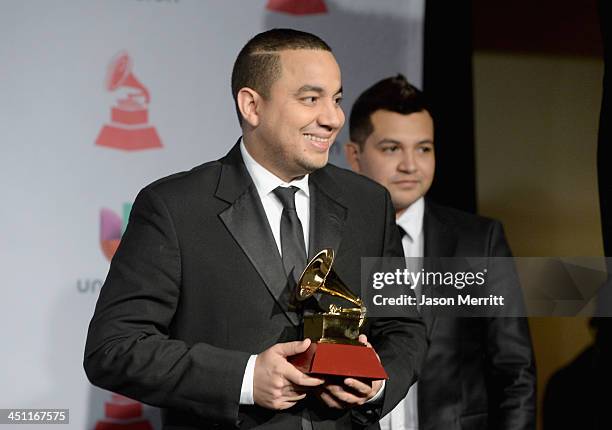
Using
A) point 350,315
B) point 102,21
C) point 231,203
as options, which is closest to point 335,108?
point 231,203

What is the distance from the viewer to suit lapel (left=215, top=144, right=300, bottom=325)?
2293 millimetres

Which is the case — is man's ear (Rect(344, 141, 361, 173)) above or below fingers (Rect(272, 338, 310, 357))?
above

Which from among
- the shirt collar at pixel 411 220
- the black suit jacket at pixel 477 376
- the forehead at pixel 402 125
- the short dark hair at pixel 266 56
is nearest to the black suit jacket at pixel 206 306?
the short dark hair at pixel 266 56

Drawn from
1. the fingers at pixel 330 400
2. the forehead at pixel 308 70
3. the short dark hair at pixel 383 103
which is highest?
the short dark hair at pixel 383 103

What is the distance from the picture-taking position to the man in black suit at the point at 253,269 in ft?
7.07

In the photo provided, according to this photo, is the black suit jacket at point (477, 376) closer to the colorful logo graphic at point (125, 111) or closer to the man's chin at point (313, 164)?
the man's chin at point (313, 164)

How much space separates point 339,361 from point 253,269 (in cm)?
35

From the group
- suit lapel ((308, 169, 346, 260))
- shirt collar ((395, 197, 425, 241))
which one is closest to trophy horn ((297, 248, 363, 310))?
suit lapel ((308, 169, 346, 260))

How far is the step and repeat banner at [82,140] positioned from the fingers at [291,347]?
1263 millimetres

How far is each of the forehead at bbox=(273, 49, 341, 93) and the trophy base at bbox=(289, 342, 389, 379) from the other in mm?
686

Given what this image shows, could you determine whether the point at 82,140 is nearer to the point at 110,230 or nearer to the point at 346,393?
the point at 110,230

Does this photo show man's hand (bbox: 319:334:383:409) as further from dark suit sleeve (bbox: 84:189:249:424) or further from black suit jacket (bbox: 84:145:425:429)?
dark suit sleeve (bbox: 84:189:249:424)

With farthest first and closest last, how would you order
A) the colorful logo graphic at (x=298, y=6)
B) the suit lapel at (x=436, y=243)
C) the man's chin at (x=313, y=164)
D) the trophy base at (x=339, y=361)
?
the colorful logo graphic at (x=298, y=6), the suit lapel at (x=436, y=243), the man's chin at (x=313, y=164), the trophy base at (x=339, y=361)

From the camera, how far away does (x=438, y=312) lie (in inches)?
124
